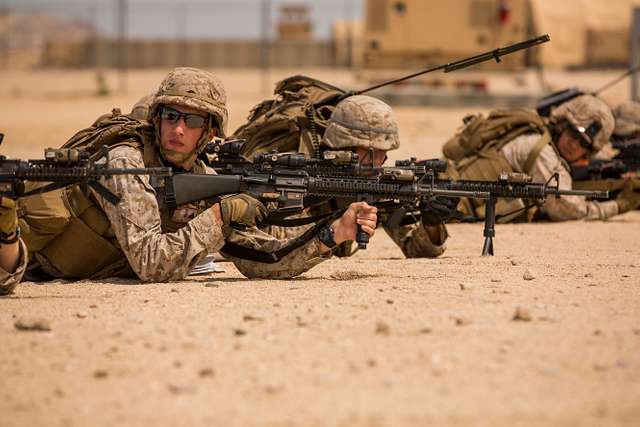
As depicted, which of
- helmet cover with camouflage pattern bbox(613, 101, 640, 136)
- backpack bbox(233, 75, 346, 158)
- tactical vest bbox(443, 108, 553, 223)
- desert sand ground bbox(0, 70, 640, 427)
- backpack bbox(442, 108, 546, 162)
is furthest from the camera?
helmet cover with camouflage pattern bbox(613, 101, 640, 136)

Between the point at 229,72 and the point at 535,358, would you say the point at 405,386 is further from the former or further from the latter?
the point at 229,72

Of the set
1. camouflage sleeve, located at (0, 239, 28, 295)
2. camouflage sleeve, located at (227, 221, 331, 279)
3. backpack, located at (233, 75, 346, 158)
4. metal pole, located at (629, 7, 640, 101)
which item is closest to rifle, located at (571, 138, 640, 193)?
backpack, located at (233, 75, 346, 158)

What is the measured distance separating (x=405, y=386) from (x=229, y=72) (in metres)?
34.2

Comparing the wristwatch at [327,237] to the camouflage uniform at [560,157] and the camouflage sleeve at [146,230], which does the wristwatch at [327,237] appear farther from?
the camouflage uniform at [560,157]

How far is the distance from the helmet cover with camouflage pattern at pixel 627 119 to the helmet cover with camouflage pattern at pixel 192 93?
20.3 feet

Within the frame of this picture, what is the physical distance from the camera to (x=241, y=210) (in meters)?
6.18

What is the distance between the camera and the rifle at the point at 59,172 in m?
5.74

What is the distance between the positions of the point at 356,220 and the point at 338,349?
1618mm

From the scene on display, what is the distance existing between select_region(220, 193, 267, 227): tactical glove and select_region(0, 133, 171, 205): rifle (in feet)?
1.24

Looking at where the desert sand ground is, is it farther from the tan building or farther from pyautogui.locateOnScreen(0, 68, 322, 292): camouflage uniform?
the tan building

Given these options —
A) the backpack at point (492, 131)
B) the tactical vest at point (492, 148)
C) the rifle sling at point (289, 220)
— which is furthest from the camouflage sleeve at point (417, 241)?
the backpack at point (492, 131)

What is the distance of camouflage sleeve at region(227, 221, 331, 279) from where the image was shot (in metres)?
6.55

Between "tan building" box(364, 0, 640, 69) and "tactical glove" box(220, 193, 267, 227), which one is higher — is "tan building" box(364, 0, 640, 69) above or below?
above

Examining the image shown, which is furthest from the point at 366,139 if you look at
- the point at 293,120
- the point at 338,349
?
the point at 338,349
